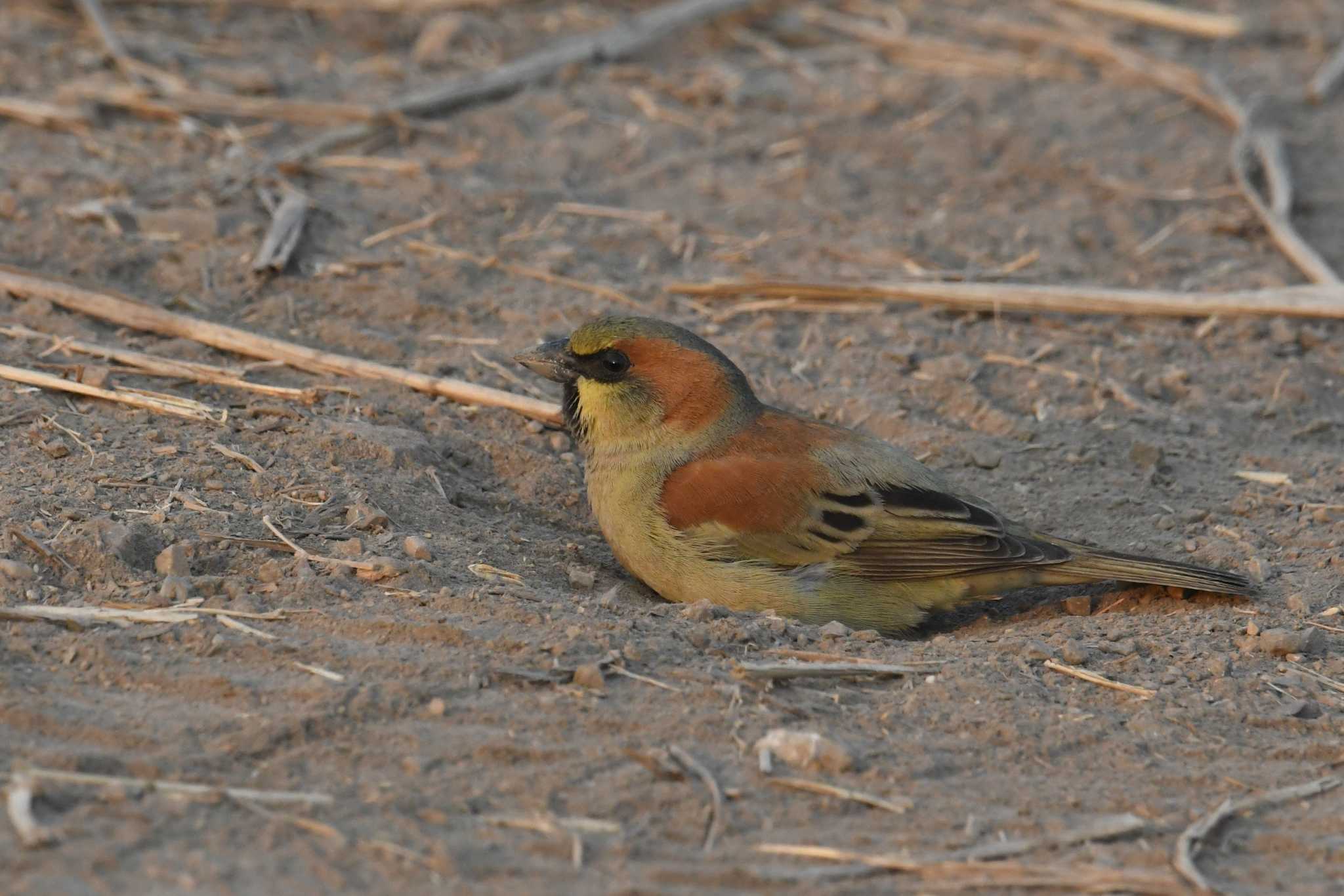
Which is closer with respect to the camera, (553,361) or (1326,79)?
(553,361)

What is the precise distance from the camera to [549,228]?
320 inches

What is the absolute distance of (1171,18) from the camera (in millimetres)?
11109

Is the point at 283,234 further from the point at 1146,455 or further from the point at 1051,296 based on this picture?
the point at 1146,455

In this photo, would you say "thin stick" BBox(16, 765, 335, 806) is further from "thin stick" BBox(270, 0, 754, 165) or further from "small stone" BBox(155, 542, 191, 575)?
"thin stick" BBox(270, 0, 754, 165)

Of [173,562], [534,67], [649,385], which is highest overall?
[534,67]

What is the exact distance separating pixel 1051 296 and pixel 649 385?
8.41ft

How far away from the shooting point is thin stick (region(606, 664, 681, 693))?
178 inches

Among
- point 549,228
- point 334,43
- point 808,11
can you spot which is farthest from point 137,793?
point 808,11

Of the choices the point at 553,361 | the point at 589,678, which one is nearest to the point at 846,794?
the point at 589,678

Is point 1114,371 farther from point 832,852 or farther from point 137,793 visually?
point 137,793

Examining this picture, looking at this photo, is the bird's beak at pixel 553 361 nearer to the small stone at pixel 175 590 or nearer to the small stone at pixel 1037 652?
the small stone at pixel 175 590

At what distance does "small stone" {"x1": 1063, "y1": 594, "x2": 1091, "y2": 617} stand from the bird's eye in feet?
6.45

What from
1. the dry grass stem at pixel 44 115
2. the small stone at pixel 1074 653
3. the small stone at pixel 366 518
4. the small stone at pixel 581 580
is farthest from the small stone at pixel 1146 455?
the dry grass stem at pixel 44 115

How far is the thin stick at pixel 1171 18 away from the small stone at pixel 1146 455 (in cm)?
544
